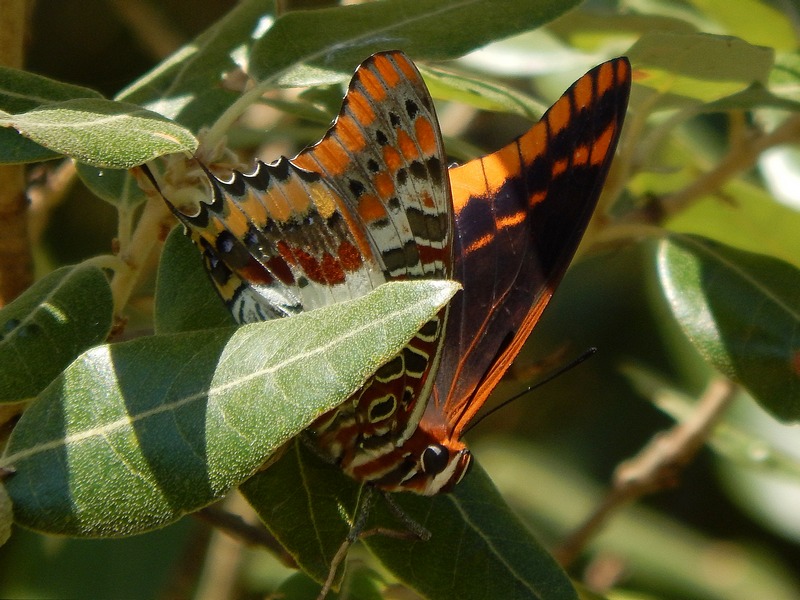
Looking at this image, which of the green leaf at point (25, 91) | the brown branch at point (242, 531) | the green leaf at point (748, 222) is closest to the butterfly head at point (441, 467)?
the brown branch at point (242, 531)

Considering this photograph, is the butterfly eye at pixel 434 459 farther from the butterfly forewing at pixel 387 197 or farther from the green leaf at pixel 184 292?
the green leaf at pixel 184 292

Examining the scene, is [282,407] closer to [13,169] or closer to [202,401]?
[202,401]

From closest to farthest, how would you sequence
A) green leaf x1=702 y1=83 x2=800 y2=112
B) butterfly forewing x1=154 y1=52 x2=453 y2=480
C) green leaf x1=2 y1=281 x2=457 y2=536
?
green leaf x1=2 y1=281 x2=457 y2=536, butterfly forewing x1=154 y1=52 x2=453 y2=480, green leaf x1=702 y1=83 x2=800 y2=112

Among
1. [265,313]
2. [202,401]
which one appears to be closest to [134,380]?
[202,401]

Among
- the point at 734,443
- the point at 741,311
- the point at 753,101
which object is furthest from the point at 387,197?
the point at 734,443

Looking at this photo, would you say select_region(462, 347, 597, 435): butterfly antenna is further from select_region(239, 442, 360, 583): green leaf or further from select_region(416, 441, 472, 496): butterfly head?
select_region(239, 442, 360, 583): green leaf

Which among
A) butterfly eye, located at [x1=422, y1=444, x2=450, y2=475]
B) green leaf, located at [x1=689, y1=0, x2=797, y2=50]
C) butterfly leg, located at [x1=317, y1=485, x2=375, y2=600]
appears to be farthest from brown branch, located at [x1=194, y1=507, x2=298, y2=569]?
green leaf, located at [x1=689, y1=0, x2=797, y2=50]

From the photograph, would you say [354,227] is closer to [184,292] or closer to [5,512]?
[184,292]
